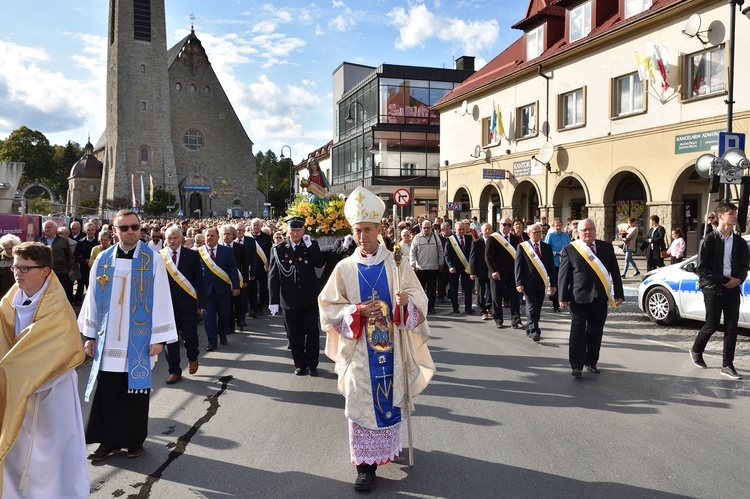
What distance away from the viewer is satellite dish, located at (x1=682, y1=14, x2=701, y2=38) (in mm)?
16500

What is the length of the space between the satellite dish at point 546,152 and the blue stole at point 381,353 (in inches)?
787

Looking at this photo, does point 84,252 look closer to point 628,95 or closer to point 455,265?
point 455,265

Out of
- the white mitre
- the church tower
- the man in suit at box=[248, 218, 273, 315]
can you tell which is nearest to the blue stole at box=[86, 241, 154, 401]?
the white mitre

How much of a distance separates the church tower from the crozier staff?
191 feet

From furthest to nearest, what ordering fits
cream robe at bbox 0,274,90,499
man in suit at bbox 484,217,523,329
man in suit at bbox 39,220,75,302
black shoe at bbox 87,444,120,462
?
man in suit at bbox 39,220,75,302
man in suit at bbox 484,217,523,329
black shoe at bbox 87,444,120,462
cream robe at bbox 0,274,90,499

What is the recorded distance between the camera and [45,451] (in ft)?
11.5

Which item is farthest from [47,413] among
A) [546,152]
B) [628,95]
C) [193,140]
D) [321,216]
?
[193,140]

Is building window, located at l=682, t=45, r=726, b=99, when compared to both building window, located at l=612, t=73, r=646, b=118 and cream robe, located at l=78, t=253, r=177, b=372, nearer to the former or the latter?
building window, located at l=612, t=73, r=646, b=118

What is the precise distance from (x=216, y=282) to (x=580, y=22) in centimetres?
1959

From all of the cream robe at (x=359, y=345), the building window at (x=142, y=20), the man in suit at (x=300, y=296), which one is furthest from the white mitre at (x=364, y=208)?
the building window at (x=142, y=20)

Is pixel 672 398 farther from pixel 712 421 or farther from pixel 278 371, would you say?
pixel 278 371

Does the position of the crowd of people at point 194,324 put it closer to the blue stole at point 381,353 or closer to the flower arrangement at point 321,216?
the blue stole at point 381,353

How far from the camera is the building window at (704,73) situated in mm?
16672

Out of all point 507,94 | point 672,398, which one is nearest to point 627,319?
point 672,398
